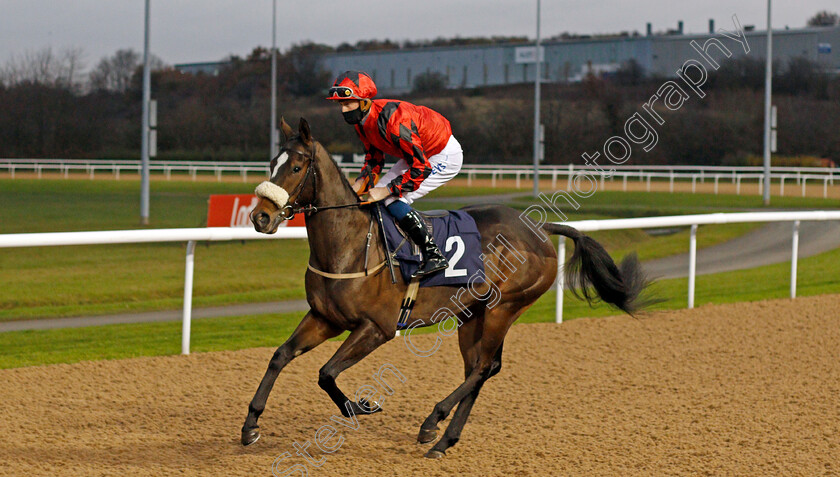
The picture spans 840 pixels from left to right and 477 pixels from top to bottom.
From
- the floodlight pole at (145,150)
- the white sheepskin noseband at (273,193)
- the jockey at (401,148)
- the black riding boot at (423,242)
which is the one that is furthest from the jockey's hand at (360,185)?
the floodlight pole at (145,150)

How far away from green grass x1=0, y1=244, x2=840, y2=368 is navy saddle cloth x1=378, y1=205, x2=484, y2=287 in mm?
1484

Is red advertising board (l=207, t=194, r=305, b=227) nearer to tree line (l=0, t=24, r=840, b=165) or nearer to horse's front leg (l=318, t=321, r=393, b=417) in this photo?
horse's front leg (l=318, t=321, r=393, b=417)

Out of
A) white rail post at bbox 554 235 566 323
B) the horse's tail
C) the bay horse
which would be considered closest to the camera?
the bay horse

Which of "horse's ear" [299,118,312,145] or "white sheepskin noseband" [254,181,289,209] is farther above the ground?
"horse's ear" [299,118,312,145]

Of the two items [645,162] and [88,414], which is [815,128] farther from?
[88,414]

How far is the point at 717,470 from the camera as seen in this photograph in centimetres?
374

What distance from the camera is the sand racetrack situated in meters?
3.82

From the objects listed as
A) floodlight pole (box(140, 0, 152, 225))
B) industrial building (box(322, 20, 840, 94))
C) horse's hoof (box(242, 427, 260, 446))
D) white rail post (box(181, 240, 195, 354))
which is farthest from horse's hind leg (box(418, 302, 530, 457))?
industrial building (box(322, 20, 840, 94))

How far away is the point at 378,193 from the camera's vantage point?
4.10m

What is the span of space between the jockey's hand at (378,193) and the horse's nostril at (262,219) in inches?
22.6

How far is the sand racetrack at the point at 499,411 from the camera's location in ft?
12.5

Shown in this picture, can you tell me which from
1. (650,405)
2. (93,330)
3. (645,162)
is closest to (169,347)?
(93,330)

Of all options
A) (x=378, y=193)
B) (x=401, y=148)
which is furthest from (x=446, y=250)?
(x=401, y=148)

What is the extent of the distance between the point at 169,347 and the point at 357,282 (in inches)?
110
